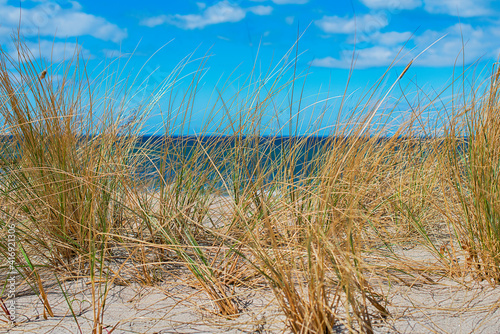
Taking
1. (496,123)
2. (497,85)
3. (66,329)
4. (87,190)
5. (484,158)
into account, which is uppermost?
(497,85)

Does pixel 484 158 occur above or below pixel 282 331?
above

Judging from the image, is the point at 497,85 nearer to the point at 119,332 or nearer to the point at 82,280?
the point at 119,332

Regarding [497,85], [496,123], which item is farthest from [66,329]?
[497,85]

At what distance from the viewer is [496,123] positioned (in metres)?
1.51

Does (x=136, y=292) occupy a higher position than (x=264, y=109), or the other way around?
(x=264, y=109)

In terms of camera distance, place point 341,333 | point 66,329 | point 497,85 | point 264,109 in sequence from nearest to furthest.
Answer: point 341,333, point 66,329, point 497,85, point 264,109

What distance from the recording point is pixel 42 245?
1.65m

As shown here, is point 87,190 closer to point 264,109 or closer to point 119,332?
point 119,332

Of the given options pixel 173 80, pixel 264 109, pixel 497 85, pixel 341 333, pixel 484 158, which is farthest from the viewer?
pixel 173 80

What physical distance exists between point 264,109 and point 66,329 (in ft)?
4.15

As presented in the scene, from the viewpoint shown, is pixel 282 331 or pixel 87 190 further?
pixel 87 190

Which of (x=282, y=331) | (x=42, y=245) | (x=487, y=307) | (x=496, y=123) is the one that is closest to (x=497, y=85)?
(x=496, y=123)

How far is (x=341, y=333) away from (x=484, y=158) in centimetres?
92

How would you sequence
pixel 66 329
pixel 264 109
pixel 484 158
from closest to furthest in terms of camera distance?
1. pixel 66 329
2. pixel 484 158
3. pixel 264 109
